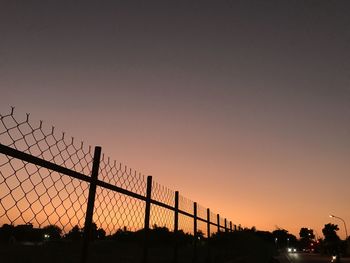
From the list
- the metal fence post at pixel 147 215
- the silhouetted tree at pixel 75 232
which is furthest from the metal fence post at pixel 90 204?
the metal fence post at pixel 147 215

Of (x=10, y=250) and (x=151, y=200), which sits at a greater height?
(x=151, y=200)

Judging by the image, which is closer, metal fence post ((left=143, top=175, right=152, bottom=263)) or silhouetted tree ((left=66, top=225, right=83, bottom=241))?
silhouetted tree ((left=66, top=225, right=83, bottom=241))

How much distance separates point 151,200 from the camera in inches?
244

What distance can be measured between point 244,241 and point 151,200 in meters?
12.2

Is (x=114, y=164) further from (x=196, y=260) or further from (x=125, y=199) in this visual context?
(x=196, y=260)

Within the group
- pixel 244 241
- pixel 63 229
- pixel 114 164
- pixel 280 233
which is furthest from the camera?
pixel 280 233

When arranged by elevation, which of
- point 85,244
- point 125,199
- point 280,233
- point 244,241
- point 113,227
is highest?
point 280,233

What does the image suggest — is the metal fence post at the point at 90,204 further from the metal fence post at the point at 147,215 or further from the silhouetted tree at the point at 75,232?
the metal fence post at the point at 147,215

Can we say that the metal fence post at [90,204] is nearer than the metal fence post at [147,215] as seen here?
Yes

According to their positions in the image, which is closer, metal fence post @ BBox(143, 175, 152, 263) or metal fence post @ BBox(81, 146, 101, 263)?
metal fence post @ BBox(81, 146, 101, 263)

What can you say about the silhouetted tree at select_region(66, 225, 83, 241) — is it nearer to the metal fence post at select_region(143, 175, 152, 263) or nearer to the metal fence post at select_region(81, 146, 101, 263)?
the metal fence post at select_region(81, 146, 101, 263)

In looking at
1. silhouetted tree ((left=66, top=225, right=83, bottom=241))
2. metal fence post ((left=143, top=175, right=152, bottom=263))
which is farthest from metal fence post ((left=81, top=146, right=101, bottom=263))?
metal fence post ((left=143, top=175, right=152, bottom=263))

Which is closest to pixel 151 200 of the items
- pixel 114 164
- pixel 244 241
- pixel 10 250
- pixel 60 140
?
pixel 114 164

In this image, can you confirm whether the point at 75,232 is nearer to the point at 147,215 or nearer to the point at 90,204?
the point at 90,204
